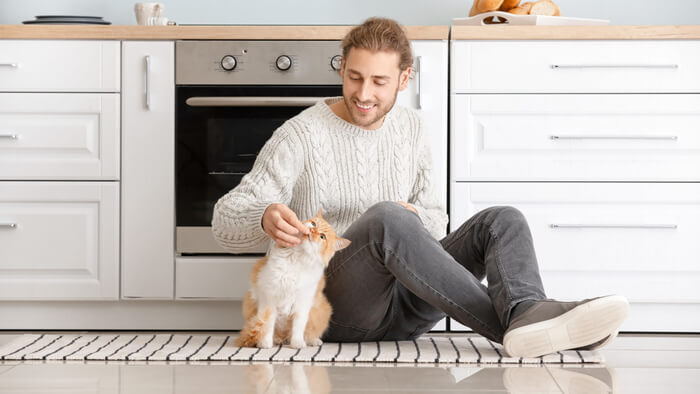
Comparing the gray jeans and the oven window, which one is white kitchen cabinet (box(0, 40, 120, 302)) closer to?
the oven window

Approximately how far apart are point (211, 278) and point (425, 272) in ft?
2.99

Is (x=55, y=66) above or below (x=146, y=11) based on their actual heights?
below

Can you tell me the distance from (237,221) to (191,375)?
Answer: 1.21 ft

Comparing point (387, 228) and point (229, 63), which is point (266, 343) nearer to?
point (387, 228)

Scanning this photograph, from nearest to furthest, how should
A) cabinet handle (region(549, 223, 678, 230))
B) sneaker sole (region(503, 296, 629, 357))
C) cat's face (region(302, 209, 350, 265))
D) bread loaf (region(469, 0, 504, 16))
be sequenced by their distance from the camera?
1. sneaker sole (region(503, 296, 629, 357))
2. cat's face (region(302, 209, 350, 265))
3. cabinet handle (region(549, 223, 678, 230))
4. bread loaf (region(469, 0, 504, 16))

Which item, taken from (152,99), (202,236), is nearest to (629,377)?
(202,236)

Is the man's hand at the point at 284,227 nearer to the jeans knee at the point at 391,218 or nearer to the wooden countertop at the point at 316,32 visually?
the jeans knee at the point at 391,218

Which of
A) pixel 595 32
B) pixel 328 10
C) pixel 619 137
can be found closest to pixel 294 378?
pixel 619 137

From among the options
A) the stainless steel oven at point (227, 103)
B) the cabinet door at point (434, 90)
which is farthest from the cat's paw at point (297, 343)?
the cabinet door at point (434, 90)

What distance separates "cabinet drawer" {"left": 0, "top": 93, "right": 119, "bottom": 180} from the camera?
252 cm

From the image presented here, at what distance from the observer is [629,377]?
1.72 m

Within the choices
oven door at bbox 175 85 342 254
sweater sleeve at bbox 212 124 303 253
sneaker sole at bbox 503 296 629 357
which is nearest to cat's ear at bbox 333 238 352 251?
sweater sleeve at bbox 212 124 303 253

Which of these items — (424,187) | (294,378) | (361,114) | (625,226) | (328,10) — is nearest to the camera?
(294,378)

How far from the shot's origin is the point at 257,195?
1.91 m
